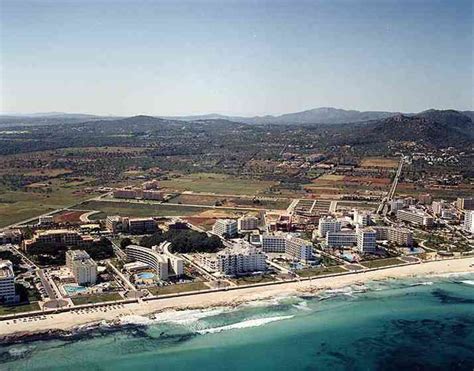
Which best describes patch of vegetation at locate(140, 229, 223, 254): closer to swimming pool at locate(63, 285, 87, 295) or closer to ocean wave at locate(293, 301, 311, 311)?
swimming pool at locate(63, 285, 87, 295)

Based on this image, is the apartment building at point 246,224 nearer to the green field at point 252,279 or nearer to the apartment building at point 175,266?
the apartment building at point 175,266

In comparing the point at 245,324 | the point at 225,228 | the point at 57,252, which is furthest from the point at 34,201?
the point at 245,324

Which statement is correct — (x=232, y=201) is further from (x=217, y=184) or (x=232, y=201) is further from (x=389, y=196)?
(x=389, y=196)

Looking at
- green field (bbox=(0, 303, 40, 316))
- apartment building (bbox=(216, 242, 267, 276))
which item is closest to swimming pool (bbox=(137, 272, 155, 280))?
apartment building (bbox=(216, 242, 267, 276))

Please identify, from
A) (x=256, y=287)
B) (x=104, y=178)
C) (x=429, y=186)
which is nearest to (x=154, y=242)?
(x=256, y=287)

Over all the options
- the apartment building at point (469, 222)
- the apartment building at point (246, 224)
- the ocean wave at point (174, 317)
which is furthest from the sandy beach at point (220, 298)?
the apartment building at point (246, 224)

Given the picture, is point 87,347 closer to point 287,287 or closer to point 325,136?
point 287,287
